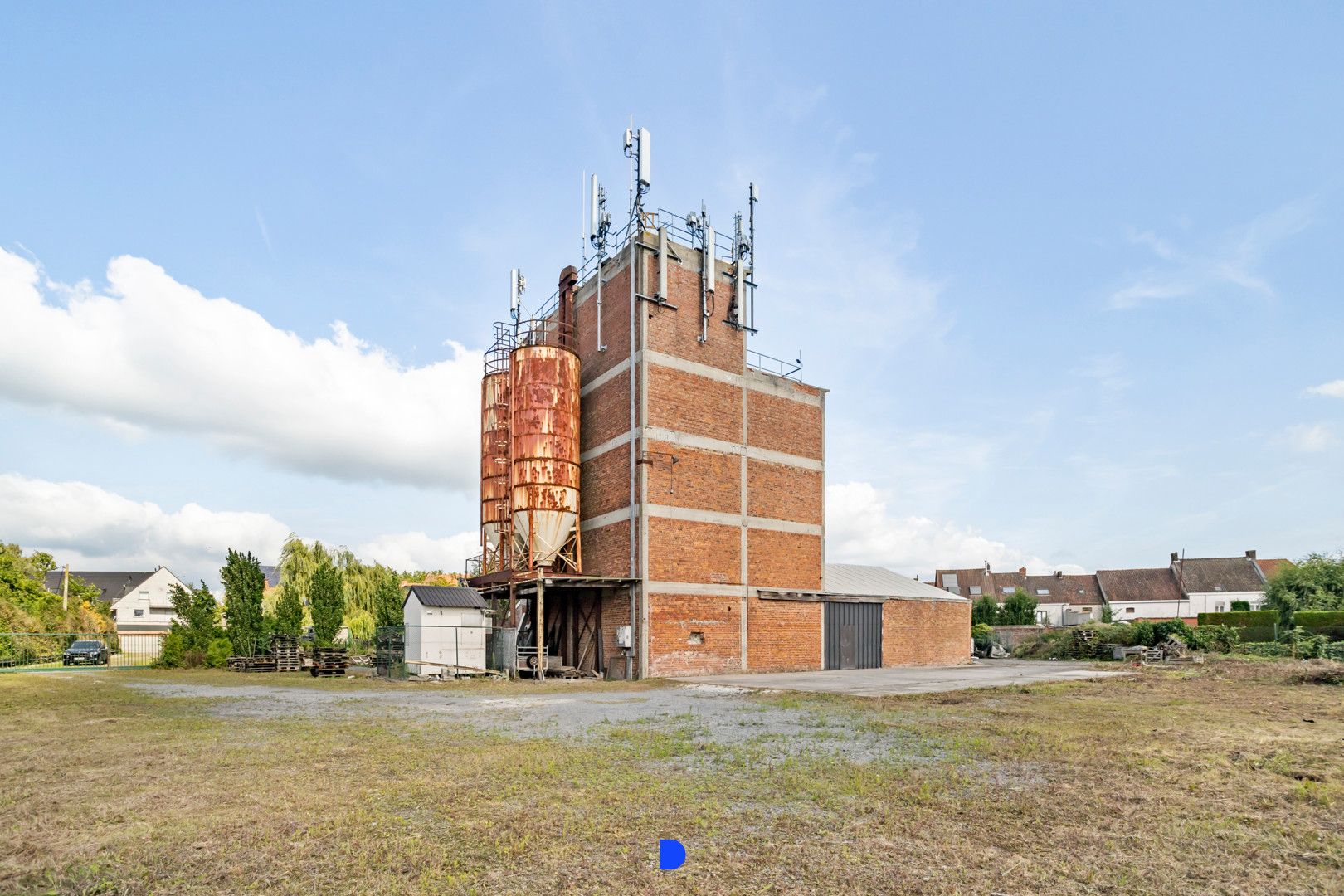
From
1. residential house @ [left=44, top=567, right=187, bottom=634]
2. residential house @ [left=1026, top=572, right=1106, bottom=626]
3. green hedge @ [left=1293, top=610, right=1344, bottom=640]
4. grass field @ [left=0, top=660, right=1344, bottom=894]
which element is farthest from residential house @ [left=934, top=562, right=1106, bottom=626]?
residential house @ [left=44, top=567, right=187, bottom=634]

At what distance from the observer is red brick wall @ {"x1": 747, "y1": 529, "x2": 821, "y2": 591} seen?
95.0 ft

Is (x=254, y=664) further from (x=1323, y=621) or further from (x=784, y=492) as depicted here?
(x=1323, y=621)

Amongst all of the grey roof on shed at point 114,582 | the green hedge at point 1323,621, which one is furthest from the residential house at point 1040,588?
the grey roof on shed at point 114,582

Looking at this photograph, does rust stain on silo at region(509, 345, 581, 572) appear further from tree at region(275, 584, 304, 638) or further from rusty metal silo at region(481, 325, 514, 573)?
tree at region(275, 584, 304, 638)

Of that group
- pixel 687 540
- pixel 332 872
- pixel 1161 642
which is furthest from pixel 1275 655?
pixel 332 872

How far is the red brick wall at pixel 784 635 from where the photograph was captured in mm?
28391

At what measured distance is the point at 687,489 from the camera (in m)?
27.3

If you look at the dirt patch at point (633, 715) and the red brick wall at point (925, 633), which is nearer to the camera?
the dirt patch at point (633, 715)

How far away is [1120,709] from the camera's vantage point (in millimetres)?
14695

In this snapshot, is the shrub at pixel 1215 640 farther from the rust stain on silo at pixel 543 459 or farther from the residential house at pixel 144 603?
the residential house at pixel 144 603

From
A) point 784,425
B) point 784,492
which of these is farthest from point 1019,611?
point 784,425

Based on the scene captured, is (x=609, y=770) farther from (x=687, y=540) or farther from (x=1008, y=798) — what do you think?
(x=687, y=540)

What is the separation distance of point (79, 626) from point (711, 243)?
157ft

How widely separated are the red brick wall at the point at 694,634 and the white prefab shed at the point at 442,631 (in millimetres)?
5541
